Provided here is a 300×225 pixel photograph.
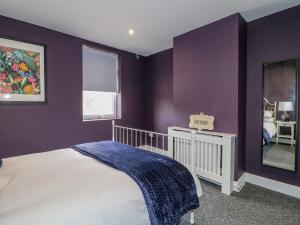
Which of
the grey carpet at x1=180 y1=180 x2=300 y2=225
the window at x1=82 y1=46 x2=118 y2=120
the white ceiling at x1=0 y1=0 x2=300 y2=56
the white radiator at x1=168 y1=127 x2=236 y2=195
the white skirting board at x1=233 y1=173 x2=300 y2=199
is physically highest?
the white ceiling at x1=0 y1=0 x2=300 y2=56

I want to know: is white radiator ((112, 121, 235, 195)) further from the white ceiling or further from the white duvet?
the white ceiling

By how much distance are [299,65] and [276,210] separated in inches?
69.4

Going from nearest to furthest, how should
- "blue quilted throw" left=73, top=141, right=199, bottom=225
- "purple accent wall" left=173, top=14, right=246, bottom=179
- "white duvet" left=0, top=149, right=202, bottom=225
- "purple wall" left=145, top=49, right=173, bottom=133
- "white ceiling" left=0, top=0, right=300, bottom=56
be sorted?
"white duvet" left=0, top=149, right=202, bottom=225 < "blue quilted throw" left=73, top=141, right=199, bottom=225 < "white ceiling" left=0, top=0, right=300, bottom=56 < "purple accent wall" left=173, top=14, right=246, bottom=179 < "purple wall" left=145, top=49, right=173, bottom=133

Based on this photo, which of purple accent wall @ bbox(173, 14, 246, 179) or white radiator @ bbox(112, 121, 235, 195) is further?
purple accent wall @ bbox(173, 14, 246, 179)

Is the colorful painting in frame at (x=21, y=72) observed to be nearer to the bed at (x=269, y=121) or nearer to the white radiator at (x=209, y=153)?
the white radiator at (x=209, y=153)

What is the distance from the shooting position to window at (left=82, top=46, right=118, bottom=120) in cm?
350

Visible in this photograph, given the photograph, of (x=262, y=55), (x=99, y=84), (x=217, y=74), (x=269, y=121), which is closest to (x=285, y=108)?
(x=269, y=121)

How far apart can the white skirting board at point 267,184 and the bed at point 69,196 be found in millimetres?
1889

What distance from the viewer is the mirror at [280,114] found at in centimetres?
235

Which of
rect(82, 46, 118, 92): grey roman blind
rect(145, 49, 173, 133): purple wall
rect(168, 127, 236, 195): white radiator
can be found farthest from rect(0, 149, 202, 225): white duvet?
rect(145, 49, 173, 133): purple wall

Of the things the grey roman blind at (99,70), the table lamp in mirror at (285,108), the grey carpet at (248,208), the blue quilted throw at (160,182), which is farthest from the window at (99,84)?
the table lamp in mirror at (285,108)

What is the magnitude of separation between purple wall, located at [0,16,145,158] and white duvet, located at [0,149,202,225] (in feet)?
4.26

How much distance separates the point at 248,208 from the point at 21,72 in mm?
3484

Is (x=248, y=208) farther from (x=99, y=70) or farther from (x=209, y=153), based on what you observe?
(x=99, y=70)
